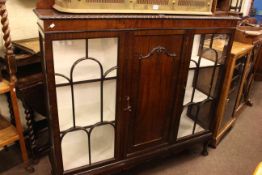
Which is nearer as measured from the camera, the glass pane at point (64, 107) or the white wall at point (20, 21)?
the glass pane at point (64, 107)

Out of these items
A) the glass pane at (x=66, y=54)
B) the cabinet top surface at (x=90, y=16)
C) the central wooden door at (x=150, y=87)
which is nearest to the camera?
the cabinet top surface at (x=90, y=16)

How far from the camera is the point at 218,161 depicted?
2.00 metres

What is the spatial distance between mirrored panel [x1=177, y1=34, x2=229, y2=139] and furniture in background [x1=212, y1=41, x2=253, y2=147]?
5.3 inches

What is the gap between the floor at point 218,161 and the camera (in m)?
1.85

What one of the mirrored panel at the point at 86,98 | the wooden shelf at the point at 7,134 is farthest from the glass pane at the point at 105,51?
the wooden shelf at the point at 7,134

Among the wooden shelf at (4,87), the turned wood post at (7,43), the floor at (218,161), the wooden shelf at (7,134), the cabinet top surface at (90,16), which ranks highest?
the cabinet top surface at (90,16)

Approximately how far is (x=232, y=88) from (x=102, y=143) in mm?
1365

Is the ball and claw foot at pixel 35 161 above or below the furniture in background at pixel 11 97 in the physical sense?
below

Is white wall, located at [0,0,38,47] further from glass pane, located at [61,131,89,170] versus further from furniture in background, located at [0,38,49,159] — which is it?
glass pane, located at [61,131,89,170]

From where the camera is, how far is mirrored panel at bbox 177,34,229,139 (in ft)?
5.09

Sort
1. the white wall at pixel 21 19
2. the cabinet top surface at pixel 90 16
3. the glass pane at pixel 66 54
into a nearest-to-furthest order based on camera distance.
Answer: the cabinet top surface at pixel 90 16
the glass pane at pixel 66 54
the white wall at pixel 21 19

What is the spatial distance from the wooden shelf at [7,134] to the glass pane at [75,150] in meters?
0.49

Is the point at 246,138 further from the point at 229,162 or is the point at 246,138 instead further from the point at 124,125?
the point at 124,125

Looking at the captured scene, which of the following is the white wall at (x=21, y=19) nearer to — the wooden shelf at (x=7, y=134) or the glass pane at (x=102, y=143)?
the wooden shelf at (x=7, y=134)
